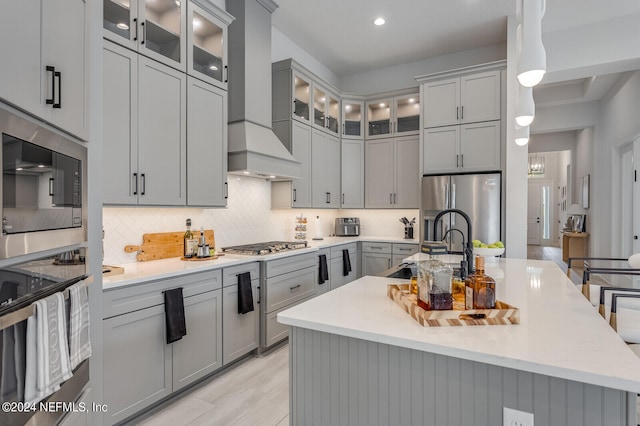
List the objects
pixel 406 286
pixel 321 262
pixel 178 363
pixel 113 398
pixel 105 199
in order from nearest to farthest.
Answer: pixel 406 286 → pixel 113 398 → pixel 105 199 → pixel 178 363 → pixel 321 262

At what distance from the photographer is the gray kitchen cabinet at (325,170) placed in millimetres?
4617

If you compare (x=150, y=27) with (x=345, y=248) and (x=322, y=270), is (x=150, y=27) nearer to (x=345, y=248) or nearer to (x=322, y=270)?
(x=322, y=270)

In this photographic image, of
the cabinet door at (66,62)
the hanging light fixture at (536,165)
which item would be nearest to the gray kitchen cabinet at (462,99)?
the cabinet door at (66,62)

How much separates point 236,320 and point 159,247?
88 cm

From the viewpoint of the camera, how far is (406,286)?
1719mm

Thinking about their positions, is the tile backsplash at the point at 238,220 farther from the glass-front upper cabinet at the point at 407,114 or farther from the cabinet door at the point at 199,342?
the glass-front upper cabinet at the point at 407,114

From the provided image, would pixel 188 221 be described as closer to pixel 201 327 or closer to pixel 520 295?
pixel 201 327

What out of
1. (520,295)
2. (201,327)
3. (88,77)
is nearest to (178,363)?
(201,327)

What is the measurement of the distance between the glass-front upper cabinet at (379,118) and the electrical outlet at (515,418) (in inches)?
175

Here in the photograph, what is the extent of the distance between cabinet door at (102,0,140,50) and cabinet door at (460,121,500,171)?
368cm

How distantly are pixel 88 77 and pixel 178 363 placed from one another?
185 cm

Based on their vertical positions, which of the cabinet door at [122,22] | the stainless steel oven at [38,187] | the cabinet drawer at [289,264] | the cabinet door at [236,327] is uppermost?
the cabinet door at [122,22]

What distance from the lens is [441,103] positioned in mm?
4535

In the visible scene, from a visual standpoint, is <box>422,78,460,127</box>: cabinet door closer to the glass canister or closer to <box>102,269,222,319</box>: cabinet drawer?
<box>102,269,222,319</box>: cabinet drawer
